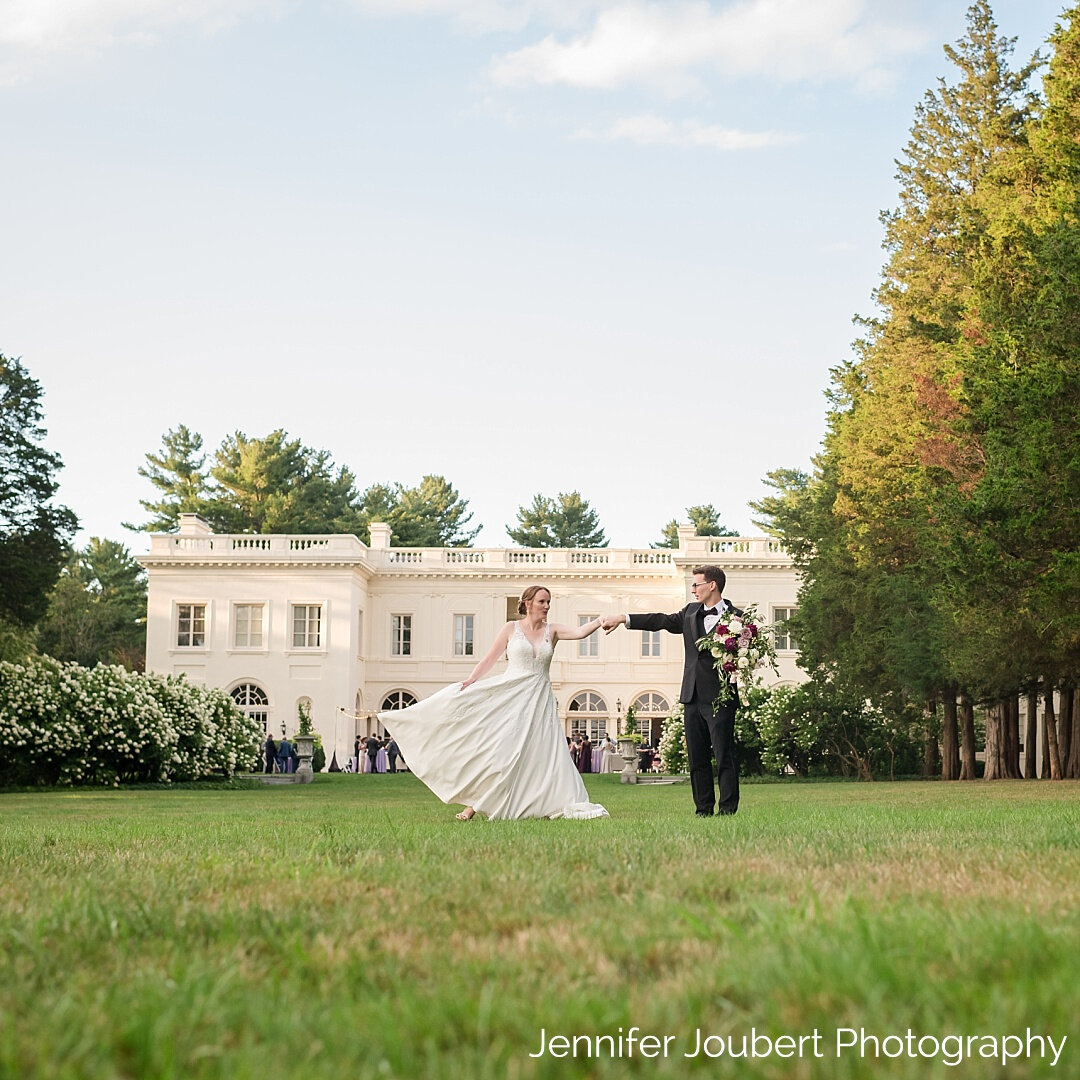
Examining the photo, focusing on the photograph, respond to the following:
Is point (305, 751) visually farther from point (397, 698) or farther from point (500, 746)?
point (500, 746)

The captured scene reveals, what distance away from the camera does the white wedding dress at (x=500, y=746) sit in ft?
36.1

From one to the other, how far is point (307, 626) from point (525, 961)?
182 ft

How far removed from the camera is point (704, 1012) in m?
2.49

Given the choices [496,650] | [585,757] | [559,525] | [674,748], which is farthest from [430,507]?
[496,650]

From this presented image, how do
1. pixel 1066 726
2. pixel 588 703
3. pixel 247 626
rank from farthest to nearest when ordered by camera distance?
1. pixel 588 703
2. pixel 247 626
3. pixel 1066 726

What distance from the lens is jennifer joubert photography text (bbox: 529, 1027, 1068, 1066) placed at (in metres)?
2.17

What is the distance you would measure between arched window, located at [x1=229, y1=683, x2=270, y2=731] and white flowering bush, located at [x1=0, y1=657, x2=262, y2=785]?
91.1 feet

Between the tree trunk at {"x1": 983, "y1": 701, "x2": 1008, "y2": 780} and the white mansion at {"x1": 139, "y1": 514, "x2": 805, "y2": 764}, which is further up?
the white mansion at {"x1": 139, "y1": 514, "x2": 805, "y2": 764}

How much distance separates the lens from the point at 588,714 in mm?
59188

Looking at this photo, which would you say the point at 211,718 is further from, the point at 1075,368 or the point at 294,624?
the point at 294,624

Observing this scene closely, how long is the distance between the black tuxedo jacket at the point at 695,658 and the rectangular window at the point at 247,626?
49.0 metres

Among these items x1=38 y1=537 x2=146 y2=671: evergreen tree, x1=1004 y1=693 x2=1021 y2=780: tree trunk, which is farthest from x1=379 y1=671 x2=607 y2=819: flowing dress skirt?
x1=38 y1=537 x2=146 y2=671: evergreen tree

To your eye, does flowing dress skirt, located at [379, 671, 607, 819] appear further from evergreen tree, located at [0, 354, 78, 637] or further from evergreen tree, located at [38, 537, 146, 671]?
evergreen tree, located at [38, 537, 146, 671]

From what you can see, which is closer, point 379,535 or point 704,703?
point 704,703
